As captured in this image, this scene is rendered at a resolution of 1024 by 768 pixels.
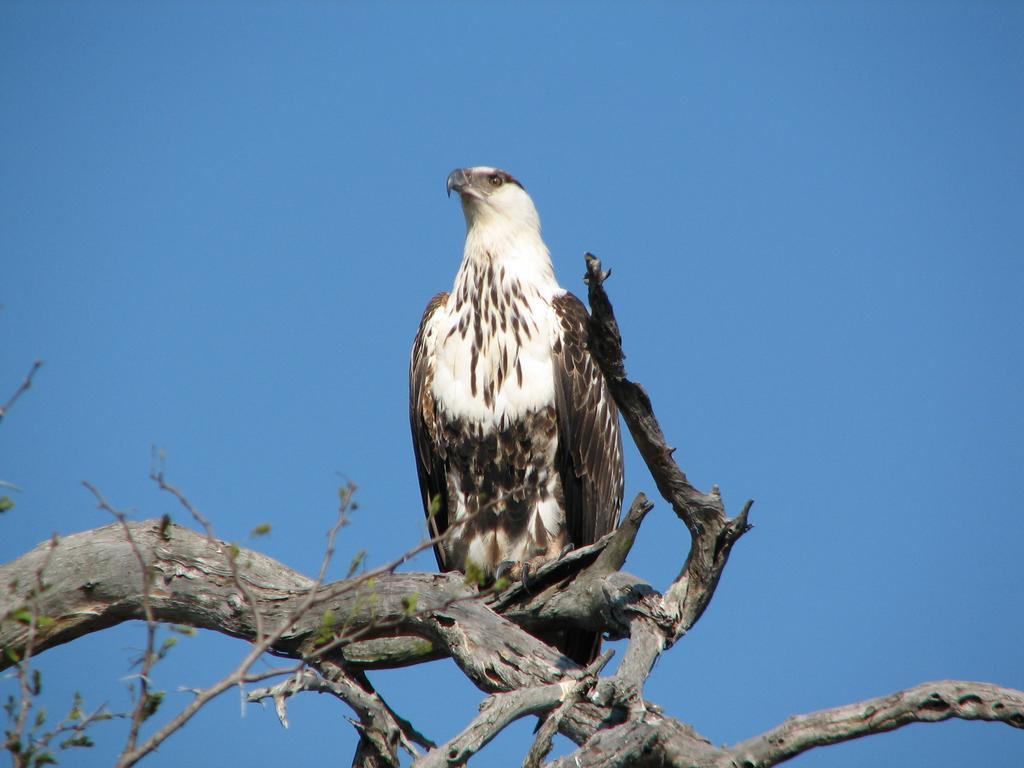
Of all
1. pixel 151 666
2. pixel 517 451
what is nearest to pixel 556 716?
pixel 151 666

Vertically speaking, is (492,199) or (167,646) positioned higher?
(492,199)

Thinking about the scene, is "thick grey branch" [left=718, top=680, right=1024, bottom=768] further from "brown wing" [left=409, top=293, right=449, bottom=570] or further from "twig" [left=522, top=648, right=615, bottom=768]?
"brown wing" [left=409, top=293, right=449, bottom=570]

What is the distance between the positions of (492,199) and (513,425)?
5.50 feet

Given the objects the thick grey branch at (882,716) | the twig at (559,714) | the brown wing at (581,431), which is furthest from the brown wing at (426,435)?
the thick grey branch at (882,716)

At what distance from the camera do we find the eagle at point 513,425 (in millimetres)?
6633

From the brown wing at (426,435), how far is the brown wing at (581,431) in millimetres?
774

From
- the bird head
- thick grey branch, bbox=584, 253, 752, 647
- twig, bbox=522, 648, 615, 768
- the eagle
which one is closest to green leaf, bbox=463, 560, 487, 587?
twig, bbox=522, 648, 615, 768

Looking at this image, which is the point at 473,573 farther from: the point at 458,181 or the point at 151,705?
the point at 458,181

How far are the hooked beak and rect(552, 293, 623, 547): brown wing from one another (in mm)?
1111

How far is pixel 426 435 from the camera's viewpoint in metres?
6.92

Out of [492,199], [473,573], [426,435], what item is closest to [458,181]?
[492,199]

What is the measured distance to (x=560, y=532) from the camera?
6.86 m

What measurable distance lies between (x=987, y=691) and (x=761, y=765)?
95 centimetres

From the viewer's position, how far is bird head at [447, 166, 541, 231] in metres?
7.33
